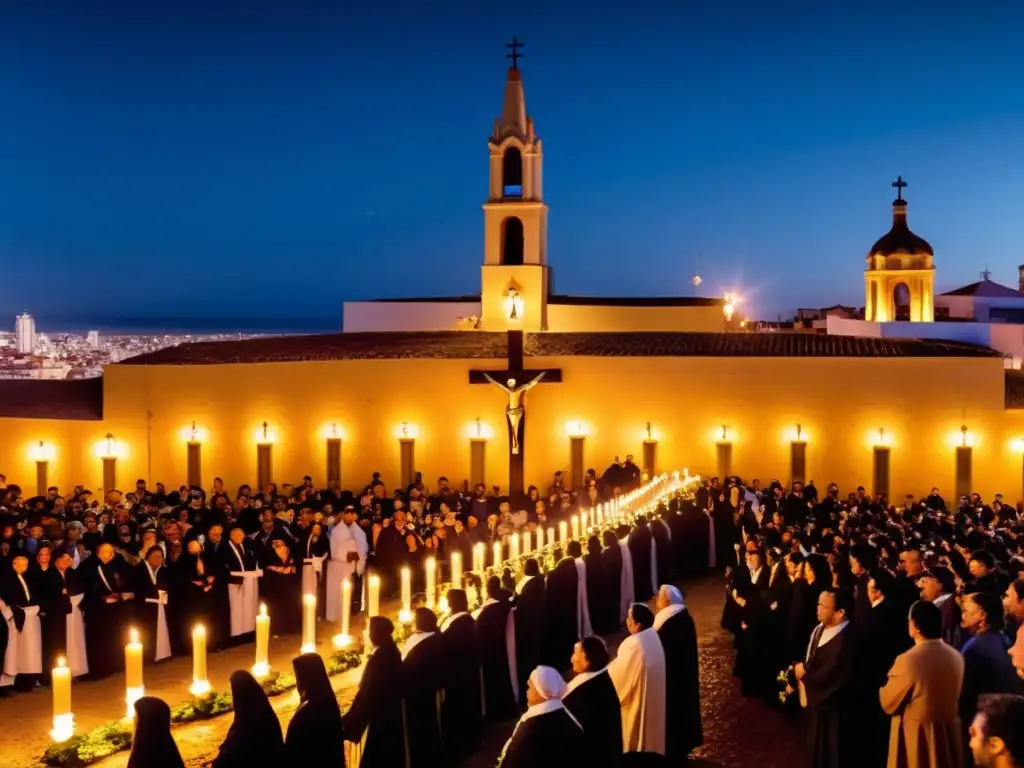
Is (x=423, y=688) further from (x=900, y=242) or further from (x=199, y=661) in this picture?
(x=900, y=242)

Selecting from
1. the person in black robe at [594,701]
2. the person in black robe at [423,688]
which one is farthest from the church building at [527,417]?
the person in black robe at [594,701]

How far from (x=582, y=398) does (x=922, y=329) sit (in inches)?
766

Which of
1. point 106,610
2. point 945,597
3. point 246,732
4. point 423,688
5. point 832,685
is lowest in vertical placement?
point 106,610

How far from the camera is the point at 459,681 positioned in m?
10.3

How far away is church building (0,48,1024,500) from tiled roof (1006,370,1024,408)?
114 mm

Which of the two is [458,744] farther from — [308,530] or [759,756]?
[308,530]

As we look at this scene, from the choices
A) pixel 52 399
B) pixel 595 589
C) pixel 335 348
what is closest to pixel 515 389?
pixel 335 348

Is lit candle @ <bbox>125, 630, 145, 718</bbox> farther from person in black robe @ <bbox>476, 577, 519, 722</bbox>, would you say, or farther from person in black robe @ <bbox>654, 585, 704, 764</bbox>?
person in black robe @ <bbox>654, 585, 704, 764</bbox>

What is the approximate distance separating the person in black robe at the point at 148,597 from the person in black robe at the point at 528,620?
179 inches

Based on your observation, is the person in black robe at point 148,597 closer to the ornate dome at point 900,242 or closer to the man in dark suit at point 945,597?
the man in dark suit at point 945,597

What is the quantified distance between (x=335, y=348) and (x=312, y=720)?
21376 mm

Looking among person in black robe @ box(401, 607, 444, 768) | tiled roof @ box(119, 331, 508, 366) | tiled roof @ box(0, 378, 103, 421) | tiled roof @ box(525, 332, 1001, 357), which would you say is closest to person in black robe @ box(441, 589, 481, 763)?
person in black robe @ box(401, 607, 444, 768)

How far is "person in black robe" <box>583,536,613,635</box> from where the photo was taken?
14.3 meters

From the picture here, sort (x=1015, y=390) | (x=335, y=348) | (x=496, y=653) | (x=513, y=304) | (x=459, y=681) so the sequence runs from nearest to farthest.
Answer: (x=459, y=681), (x=496, y=653), (x=1015, y=390), (x=335, y=348), (x=513, y=304)
